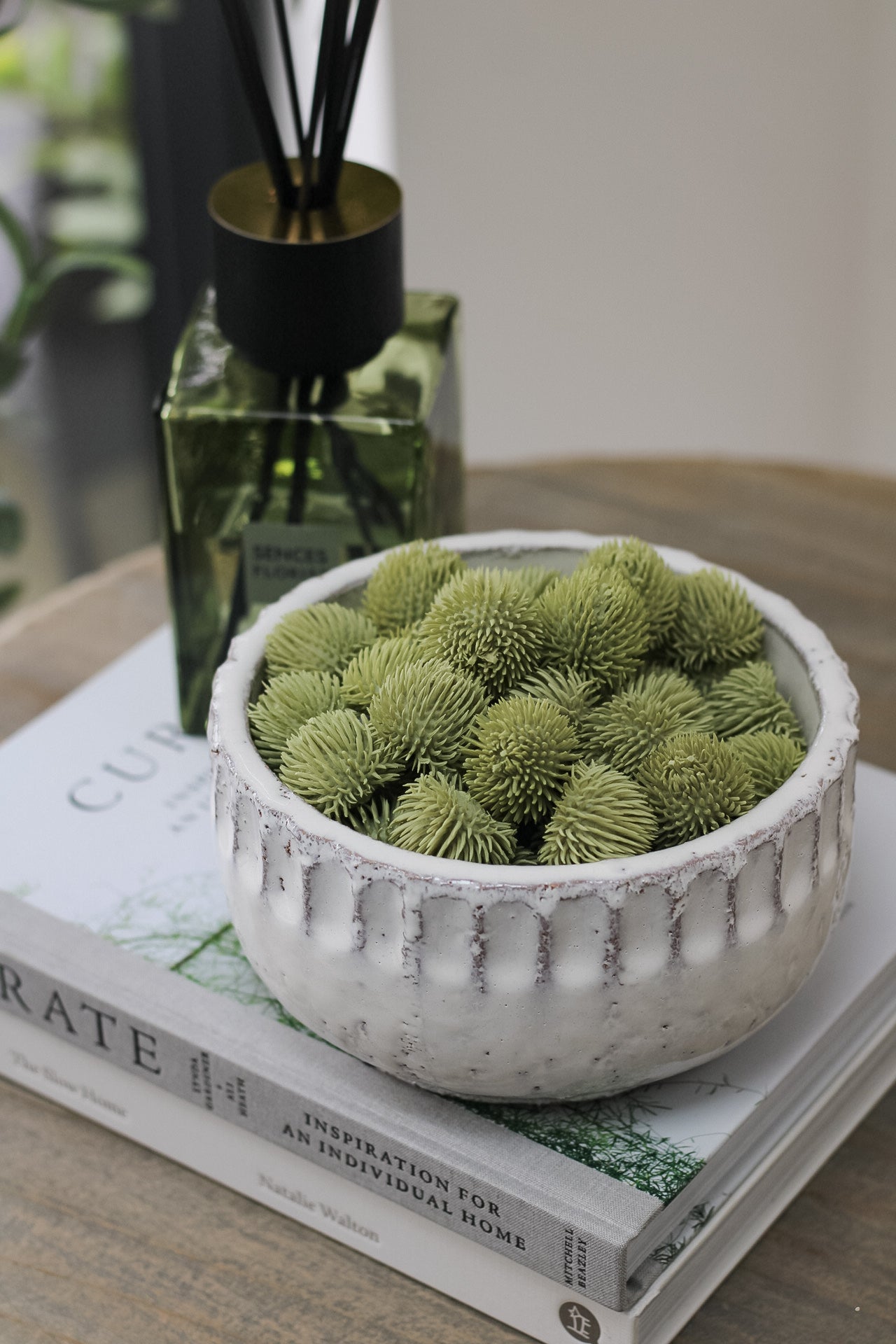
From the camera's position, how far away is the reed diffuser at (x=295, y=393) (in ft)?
1.61

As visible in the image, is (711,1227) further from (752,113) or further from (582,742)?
(752,113)

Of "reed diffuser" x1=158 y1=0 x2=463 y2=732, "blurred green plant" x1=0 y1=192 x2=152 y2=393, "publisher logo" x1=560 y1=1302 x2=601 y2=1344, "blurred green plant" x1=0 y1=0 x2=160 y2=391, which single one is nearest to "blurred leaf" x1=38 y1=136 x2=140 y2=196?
"blurred green plant" x1=0 y1=0 x2=160 y2=391

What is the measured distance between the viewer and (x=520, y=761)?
363 mm

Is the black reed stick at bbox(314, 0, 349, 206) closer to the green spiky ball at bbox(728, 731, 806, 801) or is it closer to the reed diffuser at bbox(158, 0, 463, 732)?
the reed diffuser at bbox(158, 0, 463, 732)

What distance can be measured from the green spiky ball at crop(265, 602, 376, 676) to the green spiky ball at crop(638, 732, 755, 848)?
0.32 ft

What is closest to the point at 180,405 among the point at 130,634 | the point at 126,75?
the point at 130,634

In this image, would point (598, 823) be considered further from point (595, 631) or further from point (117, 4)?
point (117, 4)

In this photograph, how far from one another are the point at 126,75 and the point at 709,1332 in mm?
1044

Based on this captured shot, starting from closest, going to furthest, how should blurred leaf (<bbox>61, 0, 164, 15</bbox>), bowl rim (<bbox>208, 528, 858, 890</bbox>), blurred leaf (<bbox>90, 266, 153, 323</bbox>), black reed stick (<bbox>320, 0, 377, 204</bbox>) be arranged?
1. bowl rim (<bbox>208, 528, 858, 890</bbox>)
2. black reed stick (<bbox>320, 0, 377, 204</bbox>)
3. blurred leaf (<bbox>61, 0, 164, 15</bbox>)
4. blurred leaf (<bbox>90, 266, 153, 323</bbox>)

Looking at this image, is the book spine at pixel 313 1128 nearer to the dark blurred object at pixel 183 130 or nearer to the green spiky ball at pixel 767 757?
the green spiky ball at pixel 767 757

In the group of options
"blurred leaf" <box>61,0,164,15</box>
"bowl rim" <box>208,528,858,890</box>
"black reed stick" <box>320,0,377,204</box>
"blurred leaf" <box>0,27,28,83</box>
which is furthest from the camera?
"blurred leaf" <box>0,27,28,83</box>

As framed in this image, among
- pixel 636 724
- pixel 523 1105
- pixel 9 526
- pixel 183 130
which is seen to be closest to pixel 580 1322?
pixel 523 1105

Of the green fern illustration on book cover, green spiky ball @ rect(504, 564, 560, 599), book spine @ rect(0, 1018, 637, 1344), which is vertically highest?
green spiky ball @ rect(504, 564, 560, 599)

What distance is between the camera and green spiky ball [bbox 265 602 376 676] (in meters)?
0.42
